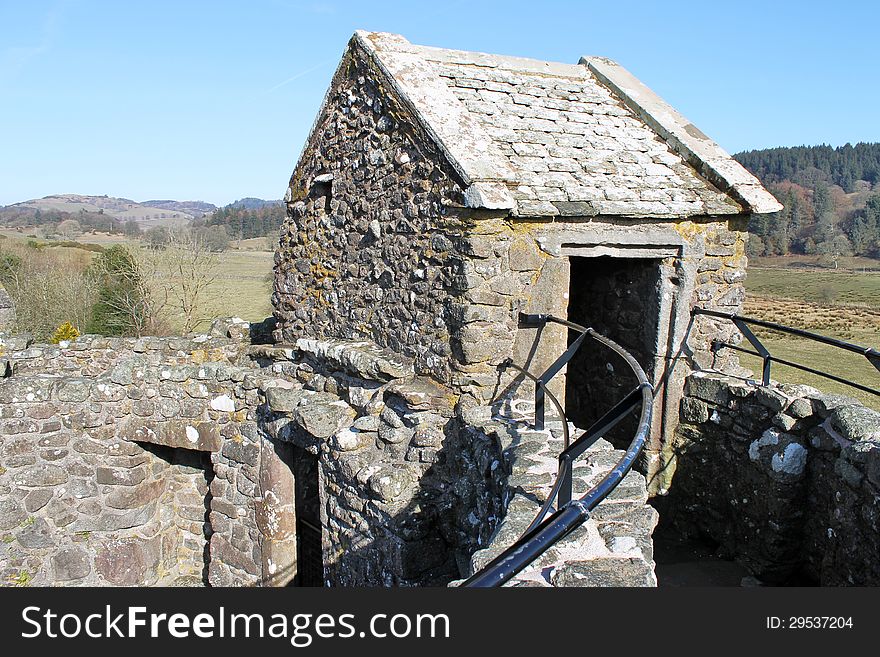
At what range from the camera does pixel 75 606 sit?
2.73 meters

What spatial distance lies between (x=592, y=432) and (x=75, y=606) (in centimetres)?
231

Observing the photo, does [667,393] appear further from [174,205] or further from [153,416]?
[174,205]

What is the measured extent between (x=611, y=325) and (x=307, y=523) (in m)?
3.93

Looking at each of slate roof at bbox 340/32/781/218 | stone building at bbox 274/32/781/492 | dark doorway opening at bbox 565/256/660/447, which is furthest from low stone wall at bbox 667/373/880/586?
slate roof at bbox 340/32/781/218

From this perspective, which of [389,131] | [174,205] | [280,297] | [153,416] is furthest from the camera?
[174,205]

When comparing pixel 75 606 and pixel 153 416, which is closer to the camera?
pixel 75 606

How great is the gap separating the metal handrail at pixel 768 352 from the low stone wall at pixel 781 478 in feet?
0.62

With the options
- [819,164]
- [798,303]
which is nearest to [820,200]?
[819,164]

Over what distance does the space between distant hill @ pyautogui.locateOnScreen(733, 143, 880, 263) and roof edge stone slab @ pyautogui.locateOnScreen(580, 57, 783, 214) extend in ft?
142

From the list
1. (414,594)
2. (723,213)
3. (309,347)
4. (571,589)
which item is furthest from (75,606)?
(723,213)

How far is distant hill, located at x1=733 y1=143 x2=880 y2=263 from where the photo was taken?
176ft

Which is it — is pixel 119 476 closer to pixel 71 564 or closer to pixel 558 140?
pixel 71 564

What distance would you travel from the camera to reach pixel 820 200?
60.1 meters

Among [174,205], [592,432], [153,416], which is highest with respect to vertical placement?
[174,205]
